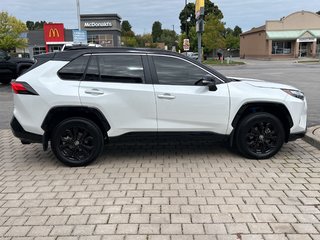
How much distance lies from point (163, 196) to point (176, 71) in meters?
2.02

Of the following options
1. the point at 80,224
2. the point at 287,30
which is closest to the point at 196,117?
the point at 80,224

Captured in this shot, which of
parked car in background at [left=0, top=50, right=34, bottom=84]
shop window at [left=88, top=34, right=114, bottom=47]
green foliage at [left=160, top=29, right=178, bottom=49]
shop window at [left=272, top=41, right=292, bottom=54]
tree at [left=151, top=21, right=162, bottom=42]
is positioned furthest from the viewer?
tree at [left=151, top=21, right=162, bottom=42]

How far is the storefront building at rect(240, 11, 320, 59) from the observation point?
189ft

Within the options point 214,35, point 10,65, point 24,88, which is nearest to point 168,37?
point 214,35

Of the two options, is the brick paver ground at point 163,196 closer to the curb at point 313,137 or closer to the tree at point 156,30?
the curb at point 313,137

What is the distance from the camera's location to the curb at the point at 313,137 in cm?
Answer: 638

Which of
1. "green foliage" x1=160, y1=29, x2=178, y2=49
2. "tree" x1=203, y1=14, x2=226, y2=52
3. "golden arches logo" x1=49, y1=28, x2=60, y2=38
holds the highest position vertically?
"green foliage" x1=160, y1=29, x2=178, y2=49

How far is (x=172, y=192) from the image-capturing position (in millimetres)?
4516

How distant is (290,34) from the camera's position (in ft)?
190

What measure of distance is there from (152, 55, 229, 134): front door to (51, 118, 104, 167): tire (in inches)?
39.1

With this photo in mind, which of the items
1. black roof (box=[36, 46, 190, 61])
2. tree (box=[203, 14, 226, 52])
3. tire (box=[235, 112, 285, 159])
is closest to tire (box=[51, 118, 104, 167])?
black roof (box=[36, 46, 190, 61])

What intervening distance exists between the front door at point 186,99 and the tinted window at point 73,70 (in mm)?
1107

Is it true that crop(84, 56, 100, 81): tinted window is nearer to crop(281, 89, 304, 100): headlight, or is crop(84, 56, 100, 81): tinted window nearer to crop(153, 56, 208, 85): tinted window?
crop(153, 56, 208, 85): tinted window

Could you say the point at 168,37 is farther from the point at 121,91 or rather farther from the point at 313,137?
the point at 121,91
